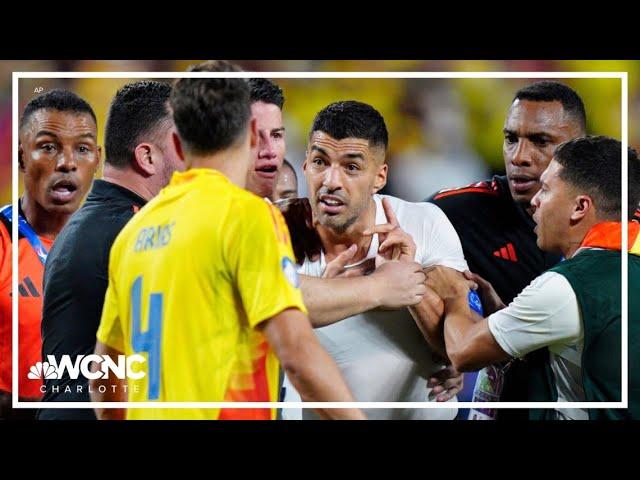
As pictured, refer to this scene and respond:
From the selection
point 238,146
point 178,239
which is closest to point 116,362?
point 178,239

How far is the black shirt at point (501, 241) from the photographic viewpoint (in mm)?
3910

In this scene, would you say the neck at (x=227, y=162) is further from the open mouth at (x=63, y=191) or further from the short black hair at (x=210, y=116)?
the open mouth at (x=63, y=191)

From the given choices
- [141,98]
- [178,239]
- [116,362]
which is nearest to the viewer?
[178,239]

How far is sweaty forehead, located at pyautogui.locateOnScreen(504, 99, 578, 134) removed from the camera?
12.6ft

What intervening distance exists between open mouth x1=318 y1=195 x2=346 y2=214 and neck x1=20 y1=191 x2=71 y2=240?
112 centimetres

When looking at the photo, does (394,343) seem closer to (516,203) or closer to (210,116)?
(516,203)

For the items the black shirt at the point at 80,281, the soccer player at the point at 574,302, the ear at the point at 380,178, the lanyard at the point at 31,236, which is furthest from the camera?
the lanyard at the point at 31,236

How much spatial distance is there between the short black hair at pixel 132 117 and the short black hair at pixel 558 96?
149 centimetres

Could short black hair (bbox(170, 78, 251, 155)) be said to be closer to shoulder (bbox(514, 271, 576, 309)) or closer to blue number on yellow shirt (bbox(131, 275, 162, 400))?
blue number on yellow shirt (bbox(131, 275, 162, 400))

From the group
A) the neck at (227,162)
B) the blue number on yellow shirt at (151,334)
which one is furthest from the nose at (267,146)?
the blue number on yellow shirt at (151,334)

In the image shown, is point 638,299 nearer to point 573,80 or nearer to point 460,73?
point 573,80

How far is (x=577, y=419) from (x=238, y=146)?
6.26 feet

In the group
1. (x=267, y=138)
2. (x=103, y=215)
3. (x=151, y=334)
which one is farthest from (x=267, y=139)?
(x=151, y=334)

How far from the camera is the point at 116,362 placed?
341 centimetres
